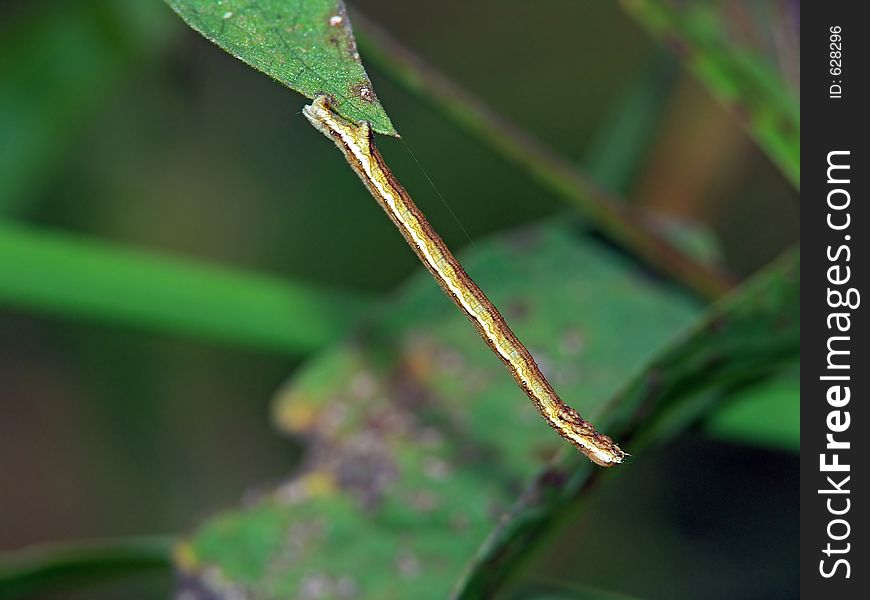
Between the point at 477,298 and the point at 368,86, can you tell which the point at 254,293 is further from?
the point at 368,86

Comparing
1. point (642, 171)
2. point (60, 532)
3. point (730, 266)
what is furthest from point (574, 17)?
point (60, 532)

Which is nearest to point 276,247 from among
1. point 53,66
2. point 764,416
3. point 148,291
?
point 53,66

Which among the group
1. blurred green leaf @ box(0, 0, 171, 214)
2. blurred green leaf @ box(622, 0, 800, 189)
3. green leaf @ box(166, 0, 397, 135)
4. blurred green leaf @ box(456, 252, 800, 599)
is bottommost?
blurred green leaf @ box(456, 252, 800, 599)

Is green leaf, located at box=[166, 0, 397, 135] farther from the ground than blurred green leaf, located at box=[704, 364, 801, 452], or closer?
farther from the ground

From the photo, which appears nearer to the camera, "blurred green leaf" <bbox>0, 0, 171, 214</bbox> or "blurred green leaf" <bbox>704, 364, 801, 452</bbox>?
"blurred green leaf" <bbox>704, 364, 801, 452</bbox>

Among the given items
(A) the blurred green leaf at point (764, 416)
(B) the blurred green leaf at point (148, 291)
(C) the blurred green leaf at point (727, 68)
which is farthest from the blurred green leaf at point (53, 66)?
(A) the blurred green leaf at point (764, 416)

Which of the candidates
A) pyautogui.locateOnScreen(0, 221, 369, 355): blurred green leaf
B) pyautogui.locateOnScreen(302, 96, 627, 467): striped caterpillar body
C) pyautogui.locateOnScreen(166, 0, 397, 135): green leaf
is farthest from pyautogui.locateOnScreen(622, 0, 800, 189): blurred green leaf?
pyautogui.locateOnScreen(166, 0, 397, 135): green leaf

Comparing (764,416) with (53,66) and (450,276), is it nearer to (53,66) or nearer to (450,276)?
(450,276)

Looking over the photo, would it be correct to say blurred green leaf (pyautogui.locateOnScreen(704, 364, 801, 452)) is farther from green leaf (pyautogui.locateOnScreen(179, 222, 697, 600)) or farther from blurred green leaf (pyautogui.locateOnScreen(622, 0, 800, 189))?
blurred green leaf (pyautogui.locateOnScreen(622, 0, 800, 189))
